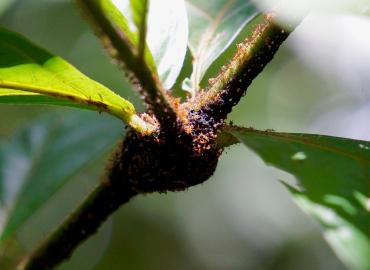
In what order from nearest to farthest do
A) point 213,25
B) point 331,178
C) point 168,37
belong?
point 331,178 → point 168,37 → point 213,25

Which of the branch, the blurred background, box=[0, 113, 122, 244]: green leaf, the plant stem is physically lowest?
the blurred background

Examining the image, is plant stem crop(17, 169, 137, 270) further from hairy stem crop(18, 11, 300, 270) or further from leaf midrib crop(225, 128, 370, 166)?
leaf midrib crop(225, 128, 370, 166)

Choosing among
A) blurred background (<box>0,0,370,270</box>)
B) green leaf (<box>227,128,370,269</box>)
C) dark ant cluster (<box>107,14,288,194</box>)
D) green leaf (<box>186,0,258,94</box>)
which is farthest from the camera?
blurred background (<box>0,0,370,270</box>)

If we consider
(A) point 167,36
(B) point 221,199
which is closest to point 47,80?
(A) point 167,36

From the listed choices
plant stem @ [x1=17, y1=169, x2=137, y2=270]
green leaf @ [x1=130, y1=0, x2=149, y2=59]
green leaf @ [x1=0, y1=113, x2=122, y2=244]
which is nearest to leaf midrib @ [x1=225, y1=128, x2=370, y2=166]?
green leaf @ [x1=130, y1=0, x2=149, y2=59]

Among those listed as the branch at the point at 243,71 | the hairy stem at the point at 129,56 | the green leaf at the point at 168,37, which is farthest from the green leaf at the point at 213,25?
the hairy stem at the point at 129,56

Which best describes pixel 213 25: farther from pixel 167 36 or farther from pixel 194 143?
pixel 194 143

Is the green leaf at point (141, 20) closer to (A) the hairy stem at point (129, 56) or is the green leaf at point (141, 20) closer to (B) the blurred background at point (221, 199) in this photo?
(A) the hairy stem at point (129, 56)
